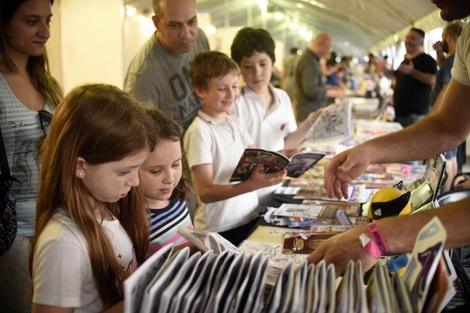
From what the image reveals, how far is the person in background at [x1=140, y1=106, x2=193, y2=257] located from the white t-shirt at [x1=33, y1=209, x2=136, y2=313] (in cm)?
40

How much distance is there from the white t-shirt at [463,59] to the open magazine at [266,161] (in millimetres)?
766

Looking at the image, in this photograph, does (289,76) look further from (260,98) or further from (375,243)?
(375,243)

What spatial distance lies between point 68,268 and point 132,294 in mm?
379

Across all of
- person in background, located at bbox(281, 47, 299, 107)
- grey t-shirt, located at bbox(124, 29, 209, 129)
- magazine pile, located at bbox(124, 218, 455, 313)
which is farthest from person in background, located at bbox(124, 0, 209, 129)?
person in background, located at bbox(281, 47, 299, 107)

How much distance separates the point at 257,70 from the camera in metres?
2.86

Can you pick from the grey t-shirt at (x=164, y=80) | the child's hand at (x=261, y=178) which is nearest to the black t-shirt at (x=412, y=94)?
the grey t-shirt at (x=164, y=80)

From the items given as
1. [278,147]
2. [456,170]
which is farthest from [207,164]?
[456,170]

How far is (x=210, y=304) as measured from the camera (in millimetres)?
834

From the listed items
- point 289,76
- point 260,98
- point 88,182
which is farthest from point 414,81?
point 88,182

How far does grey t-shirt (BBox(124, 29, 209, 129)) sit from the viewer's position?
2.67 meters

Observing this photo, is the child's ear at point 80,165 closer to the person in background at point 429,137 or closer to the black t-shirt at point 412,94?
the person in background at point 429,137

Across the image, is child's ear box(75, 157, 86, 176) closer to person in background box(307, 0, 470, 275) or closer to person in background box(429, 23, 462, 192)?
person in background box(307, 0, 470, 275)

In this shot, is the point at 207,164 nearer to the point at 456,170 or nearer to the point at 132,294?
the point at 132,294

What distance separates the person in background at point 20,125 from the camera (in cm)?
177
